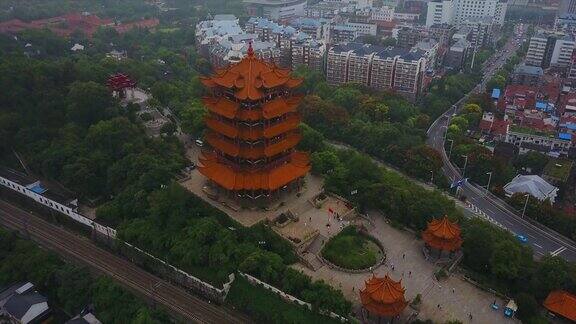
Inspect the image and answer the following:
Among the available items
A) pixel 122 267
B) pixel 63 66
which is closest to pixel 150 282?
pixel 122 267

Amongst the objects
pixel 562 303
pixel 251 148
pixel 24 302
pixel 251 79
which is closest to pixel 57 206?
pixel 24 302

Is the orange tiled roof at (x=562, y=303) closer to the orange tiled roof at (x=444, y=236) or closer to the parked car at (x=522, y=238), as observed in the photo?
the orange tiled roof at (x=444, y=236)

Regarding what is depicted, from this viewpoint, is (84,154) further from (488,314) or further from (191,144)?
(488,314)

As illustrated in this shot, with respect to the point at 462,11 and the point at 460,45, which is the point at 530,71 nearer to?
the point at 460,45

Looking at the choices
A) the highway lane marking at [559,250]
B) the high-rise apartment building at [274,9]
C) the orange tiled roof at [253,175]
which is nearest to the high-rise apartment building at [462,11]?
the high-rise apartment building at [274,9]

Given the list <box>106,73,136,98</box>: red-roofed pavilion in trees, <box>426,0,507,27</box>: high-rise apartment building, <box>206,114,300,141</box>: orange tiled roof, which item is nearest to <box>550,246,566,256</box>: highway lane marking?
<box>206,114,300,141</box>: orange tiled roof
